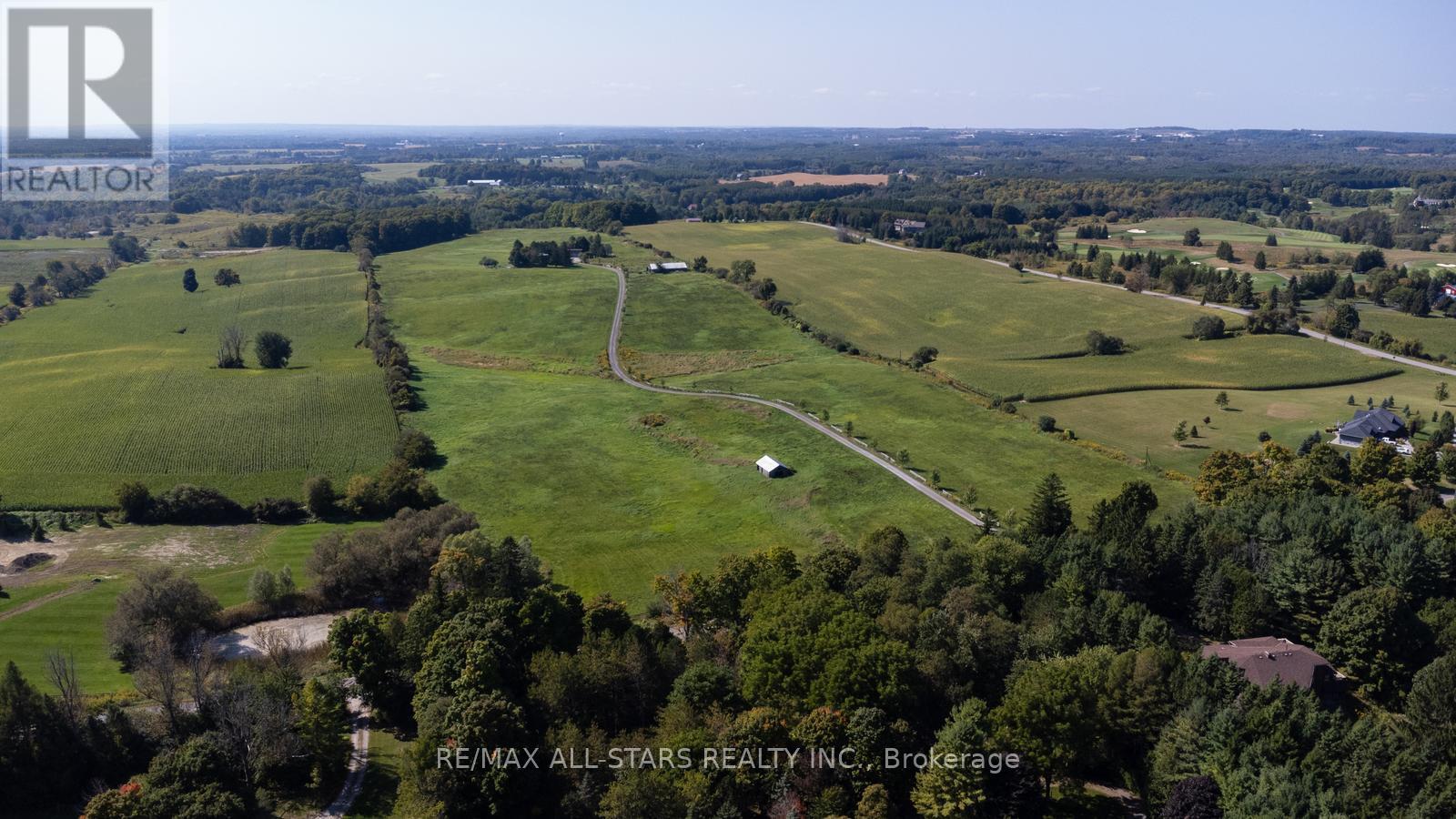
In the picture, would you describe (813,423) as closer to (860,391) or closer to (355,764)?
(860,391)

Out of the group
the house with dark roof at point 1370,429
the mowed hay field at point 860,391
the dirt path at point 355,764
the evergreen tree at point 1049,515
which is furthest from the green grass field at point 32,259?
the house with dark roof at point 1370,429

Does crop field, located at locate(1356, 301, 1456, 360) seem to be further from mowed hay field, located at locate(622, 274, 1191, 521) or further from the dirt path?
the dirt path

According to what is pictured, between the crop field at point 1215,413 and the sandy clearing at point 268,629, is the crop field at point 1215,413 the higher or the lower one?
the higher one

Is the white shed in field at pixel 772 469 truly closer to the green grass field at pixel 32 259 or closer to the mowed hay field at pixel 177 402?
the mowed hay field at pixel 177 402

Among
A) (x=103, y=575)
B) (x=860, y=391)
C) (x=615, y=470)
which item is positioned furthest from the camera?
(x=860, y=391)

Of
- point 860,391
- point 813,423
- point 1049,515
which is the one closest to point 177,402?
point 813,423

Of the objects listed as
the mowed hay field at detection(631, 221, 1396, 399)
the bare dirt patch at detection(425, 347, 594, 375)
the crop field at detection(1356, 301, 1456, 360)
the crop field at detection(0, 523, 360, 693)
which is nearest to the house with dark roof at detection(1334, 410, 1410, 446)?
the mowed hay field at detection(631, 221, 1396, 399)
